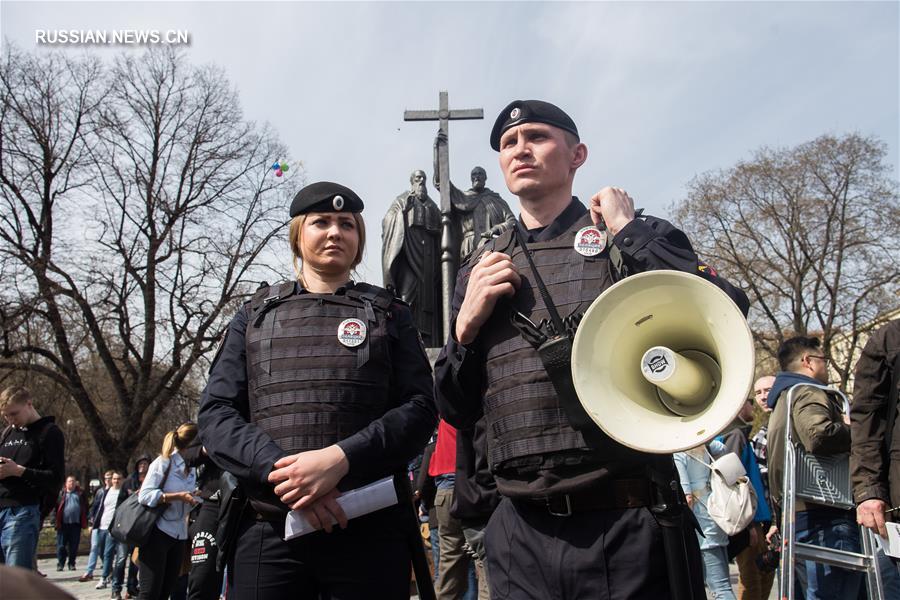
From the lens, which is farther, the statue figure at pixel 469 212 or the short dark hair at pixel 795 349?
the statue figure at pixel 469 212

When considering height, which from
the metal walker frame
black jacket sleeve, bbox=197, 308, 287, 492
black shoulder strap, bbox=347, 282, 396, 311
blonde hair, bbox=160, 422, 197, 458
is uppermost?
black shoulder strap, bbox=347, 282, 396, 311

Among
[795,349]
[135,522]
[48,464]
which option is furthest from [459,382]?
[48,464]

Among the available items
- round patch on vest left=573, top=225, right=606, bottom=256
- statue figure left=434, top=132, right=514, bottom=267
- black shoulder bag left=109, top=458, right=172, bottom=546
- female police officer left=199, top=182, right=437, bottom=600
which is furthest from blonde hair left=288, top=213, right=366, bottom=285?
statue figure left=434, top=132, right=514, bottom=267

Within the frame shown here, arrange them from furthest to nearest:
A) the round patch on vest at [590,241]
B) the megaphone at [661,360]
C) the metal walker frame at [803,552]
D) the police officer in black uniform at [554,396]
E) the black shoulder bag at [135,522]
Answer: the black shoulder bag at [135,522], the metal walker frame at [803,552], the round patch on vest at [590,241], the police officer in black uniform at [554,396], the megaphone at [661,360]

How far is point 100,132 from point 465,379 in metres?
20.6

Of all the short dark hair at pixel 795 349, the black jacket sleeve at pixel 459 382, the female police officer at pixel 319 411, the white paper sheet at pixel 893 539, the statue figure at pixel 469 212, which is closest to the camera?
the black jacket sleeve at pixel 459 382

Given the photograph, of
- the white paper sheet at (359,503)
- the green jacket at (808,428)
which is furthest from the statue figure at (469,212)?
the white paper sheet at (359,503)

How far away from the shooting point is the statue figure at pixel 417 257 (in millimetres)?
10531

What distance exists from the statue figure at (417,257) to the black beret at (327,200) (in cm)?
753

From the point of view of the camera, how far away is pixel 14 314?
18.1 metres

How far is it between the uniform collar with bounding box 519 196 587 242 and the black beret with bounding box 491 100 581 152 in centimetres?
24

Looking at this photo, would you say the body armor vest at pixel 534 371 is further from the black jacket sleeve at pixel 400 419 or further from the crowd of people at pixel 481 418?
the black jacket sleeve at pixel 400 419

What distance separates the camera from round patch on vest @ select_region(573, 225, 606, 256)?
209 centimetres

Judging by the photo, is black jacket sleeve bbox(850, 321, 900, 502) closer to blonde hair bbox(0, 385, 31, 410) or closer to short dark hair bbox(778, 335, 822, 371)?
short dark hair bbox(778, 335, 822, 371)
